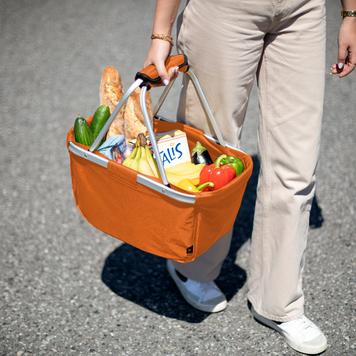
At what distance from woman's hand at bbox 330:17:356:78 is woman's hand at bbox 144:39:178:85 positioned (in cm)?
66

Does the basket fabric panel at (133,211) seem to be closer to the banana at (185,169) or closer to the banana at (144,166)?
the banana at (144,166)

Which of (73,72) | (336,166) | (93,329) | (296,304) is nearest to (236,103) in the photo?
(296,304)

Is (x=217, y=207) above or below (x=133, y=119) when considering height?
below

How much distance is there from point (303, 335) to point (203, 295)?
1.56 feet

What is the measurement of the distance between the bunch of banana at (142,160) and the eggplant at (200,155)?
20 cm

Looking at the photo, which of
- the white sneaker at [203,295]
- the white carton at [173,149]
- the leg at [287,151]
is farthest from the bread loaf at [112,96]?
the white sneaker at [203,295]

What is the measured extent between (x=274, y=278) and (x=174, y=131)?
Answer: 704 millimetres

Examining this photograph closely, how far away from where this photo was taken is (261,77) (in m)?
2.13

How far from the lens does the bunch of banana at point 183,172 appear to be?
200 centimetres

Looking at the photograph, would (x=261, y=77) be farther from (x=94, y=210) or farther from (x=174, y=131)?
(x=94, y=210)

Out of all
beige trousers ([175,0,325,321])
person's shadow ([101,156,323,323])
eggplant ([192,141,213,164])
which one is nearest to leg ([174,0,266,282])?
beige trousers ([175,0,325,321])

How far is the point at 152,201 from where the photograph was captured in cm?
191

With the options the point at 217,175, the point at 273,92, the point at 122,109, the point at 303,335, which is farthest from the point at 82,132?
the point at 303,335

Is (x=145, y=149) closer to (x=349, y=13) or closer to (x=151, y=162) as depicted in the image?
(x=151, y=162)
